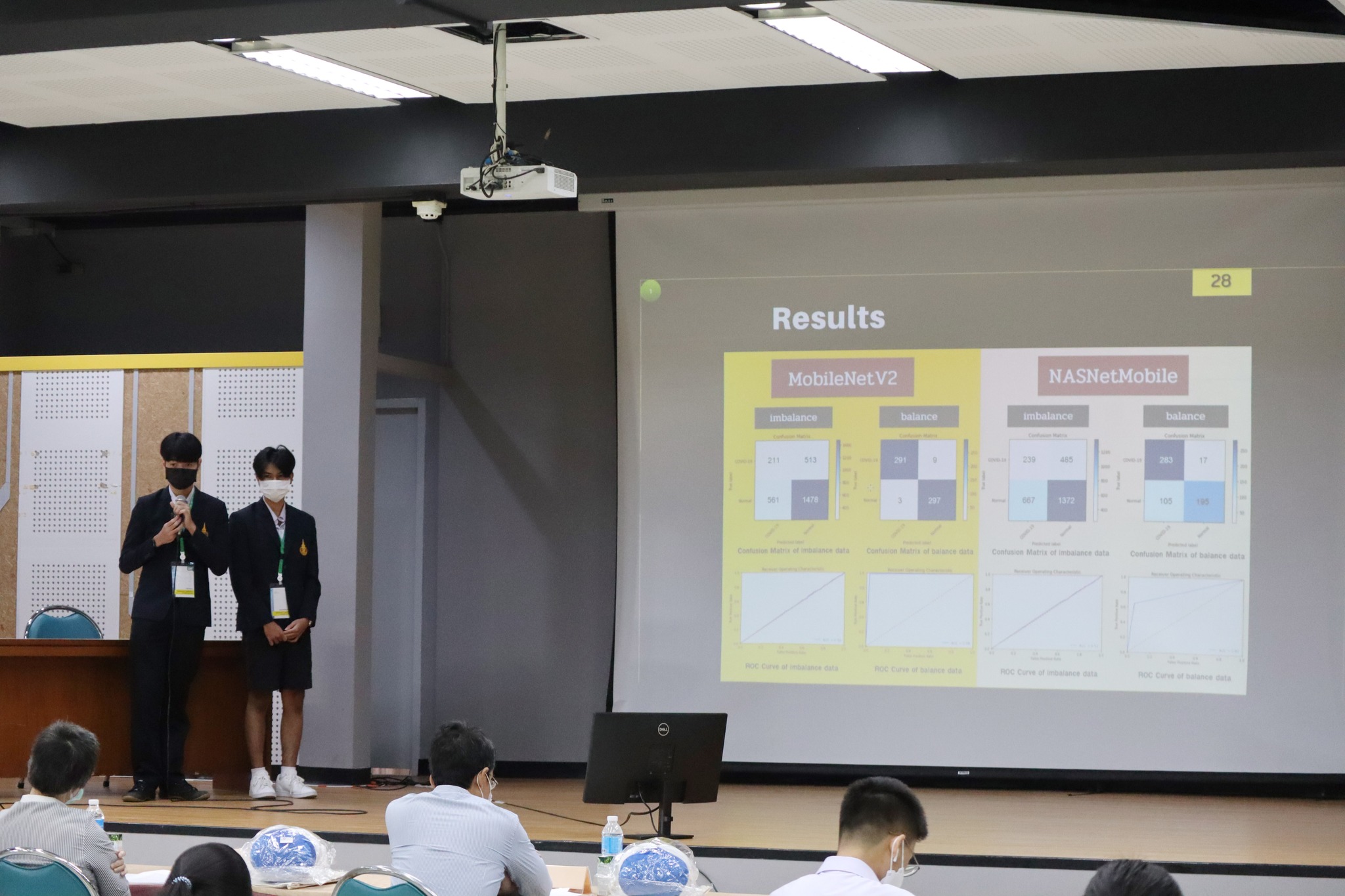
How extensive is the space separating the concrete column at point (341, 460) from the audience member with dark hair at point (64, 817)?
3.16m

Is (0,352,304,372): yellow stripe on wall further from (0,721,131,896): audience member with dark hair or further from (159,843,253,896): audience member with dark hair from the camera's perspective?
(159,843,253,896): audience member with dark hair

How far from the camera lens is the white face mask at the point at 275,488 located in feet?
21.7

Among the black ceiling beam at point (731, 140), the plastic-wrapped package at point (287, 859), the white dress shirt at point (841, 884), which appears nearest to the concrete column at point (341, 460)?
the black ceiling beam at point (731, 140)

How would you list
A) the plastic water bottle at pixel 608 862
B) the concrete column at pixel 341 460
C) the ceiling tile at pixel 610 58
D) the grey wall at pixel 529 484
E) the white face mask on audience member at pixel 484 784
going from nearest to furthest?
the plastic water bottle at pixel 608 862 → the white face mask on audience member at pixel 484 784 → the ceiling tile at pixel 610 58 → the concrete column at pixel 341 460 → the grey wall at pixel 529 484

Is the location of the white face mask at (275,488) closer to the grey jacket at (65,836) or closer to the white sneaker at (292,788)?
the white sneaker at (292,788)

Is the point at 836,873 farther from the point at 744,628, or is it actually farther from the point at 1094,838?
the point at 744,628

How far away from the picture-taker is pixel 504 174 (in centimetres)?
531

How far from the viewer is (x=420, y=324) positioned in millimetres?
8234

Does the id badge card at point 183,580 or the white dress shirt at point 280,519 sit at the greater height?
the white dress shirt at point 280,519

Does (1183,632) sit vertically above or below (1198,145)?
below

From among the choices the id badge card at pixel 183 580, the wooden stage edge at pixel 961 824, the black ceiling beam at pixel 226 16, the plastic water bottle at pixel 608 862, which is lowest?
the wooden stage edge at pixel 961 824

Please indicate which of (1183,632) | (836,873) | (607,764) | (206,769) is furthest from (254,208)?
(836,873)

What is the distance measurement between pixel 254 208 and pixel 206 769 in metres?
2.95

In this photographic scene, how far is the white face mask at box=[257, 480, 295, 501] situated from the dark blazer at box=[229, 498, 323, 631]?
58 mm
